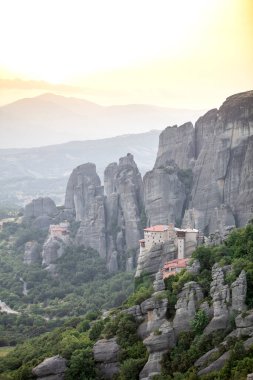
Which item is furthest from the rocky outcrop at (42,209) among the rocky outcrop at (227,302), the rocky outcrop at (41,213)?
the rocky outcrop at (227,302)

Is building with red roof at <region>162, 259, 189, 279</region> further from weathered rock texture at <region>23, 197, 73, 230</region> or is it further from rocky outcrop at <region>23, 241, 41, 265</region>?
weathered rock texture at <region>23, 197, 73, 230</region>

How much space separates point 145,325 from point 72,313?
774 inches

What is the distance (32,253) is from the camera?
60656 mm

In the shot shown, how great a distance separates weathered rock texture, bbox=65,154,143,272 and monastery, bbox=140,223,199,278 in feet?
40.7

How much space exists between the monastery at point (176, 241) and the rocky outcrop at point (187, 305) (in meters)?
4.32

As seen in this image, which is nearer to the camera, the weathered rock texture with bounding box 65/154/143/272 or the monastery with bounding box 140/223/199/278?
the monastery with bounding box 140/223/199/278

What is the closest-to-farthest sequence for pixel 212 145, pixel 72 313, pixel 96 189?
pixel 72 313 < pixel 212 145 < pixel 96 189

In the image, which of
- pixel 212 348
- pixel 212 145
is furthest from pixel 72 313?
pixel 212 348

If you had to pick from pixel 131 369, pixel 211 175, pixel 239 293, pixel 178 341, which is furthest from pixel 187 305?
pixel 211 175

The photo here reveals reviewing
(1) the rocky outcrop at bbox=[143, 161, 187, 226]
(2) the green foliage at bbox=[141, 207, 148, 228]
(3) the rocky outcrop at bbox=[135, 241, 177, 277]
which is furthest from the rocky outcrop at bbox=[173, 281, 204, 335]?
(2) the green foliage at bbox=[141, 207, 148, 228]

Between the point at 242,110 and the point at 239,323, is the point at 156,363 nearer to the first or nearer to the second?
the point at 239,323

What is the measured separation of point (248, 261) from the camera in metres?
27.5

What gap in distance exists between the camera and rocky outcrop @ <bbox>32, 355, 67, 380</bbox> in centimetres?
2692

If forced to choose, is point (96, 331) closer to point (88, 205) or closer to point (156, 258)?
point (156, 258)
